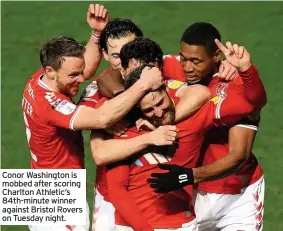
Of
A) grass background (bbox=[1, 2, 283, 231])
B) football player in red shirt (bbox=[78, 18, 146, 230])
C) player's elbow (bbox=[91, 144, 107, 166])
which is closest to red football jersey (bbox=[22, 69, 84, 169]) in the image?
football player in red shirt (bbox=[78, 18, 146, 230])

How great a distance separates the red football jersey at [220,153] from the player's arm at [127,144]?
892 millimetres

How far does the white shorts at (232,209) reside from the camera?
938cm

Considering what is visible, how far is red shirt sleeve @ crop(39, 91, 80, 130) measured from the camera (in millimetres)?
8758

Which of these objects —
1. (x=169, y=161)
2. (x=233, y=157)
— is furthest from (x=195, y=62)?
(x=169, y=161)

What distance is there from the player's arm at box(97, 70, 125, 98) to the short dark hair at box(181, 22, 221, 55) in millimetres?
734

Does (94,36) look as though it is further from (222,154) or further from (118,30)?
(222,154)

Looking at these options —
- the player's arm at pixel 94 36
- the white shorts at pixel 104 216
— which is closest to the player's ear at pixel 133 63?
the white shorts at pixel 104 216

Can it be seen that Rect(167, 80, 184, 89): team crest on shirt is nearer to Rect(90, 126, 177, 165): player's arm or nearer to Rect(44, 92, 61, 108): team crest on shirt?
Rect(90, 126, 177, 165): player's arm

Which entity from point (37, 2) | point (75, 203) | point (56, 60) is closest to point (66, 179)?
point (75, 203)

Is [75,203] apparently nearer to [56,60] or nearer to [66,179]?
[66,179]

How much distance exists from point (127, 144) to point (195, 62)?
1.22m

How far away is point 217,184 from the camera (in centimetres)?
935

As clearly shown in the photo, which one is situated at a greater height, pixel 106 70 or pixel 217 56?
pixel 217 56

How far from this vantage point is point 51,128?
29.8ft
